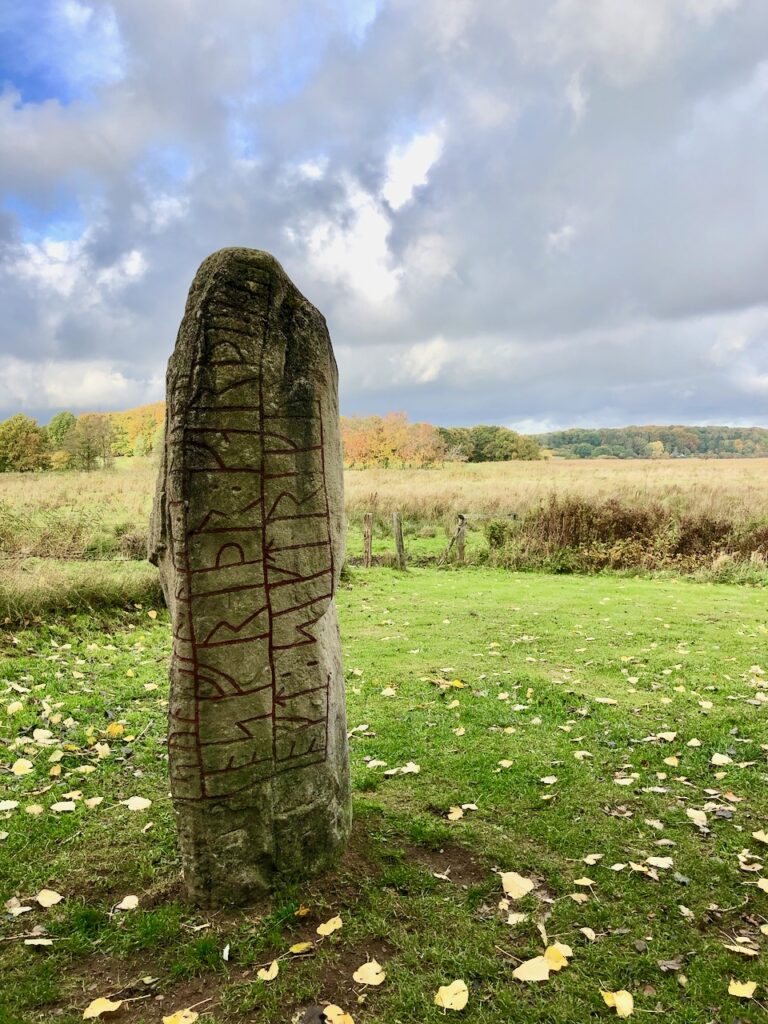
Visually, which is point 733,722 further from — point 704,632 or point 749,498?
point 749,498

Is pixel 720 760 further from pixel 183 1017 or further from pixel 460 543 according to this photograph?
pixel 460 543

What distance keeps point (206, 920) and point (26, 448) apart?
90.6 feet

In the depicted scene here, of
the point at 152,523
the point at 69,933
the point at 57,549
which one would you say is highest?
Result: the point at 152,523

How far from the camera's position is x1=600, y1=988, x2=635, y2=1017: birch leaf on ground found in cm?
267

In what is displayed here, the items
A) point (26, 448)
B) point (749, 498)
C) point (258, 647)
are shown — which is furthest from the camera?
point (26, 448)

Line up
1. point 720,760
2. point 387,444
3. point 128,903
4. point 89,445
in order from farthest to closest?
point 387,444 → point 89,445 → point 720,760 → point 128,903

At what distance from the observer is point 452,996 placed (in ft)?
9.00

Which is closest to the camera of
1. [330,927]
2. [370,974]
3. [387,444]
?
[370,974]

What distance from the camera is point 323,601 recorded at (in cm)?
352

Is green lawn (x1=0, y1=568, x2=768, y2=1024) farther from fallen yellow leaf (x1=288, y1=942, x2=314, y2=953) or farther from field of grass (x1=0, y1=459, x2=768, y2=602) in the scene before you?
field of grass (x1=0, y1=459, x2=768, y2=602)

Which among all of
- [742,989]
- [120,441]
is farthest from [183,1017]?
[120,441]

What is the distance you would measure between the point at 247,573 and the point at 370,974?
1831 millimetres

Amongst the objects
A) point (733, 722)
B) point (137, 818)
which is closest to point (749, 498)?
point (733, 722)

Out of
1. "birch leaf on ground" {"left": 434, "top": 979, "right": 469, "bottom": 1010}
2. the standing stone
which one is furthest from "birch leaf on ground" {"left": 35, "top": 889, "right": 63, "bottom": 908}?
"birch leaf on ground" {"left": 434, "top": 979, "right": 469, "bottom": 1010}
